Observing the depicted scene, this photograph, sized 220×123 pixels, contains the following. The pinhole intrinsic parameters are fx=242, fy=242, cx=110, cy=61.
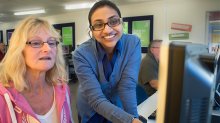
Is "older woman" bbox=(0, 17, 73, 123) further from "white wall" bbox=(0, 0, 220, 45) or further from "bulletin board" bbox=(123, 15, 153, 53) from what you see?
"bulletin board" bbox=(123, 15, 153, 53)

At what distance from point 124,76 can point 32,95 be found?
0.49 meters

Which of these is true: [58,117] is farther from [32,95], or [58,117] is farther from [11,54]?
[11,54]

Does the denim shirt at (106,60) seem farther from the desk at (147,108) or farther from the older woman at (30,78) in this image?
the desk at (147,108)

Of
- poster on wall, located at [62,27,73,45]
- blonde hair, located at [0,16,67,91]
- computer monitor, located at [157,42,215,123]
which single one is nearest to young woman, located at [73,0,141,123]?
blonde hair, located at [0,16,67,91]

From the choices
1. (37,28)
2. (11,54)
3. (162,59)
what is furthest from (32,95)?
(162,59)

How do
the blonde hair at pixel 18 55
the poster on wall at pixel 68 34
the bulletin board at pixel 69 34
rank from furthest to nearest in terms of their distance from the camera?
the poster on wall at pixel 68 34
the bulletin board at pixel 69 34
the blonde hair at pixel 18 55

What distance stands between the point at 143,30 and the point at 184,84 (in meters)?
6.86

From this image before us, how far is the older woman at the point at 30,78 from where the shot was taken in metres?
1.11

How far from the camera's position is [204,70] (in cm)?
42

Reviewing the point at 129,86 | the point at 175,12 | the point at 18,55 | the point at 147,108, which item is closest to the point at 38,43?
the point at 18,55

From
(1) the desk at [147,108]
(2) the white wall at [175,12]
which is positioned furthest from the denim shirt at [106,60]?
(2) the white wall at [175,12]

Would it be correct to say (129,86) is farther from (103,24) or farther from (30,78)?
(30,78)

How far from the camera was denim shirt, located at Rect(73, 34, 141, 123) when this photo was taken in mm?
1213

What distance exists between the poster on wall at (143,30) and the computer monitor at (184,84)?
669cm
